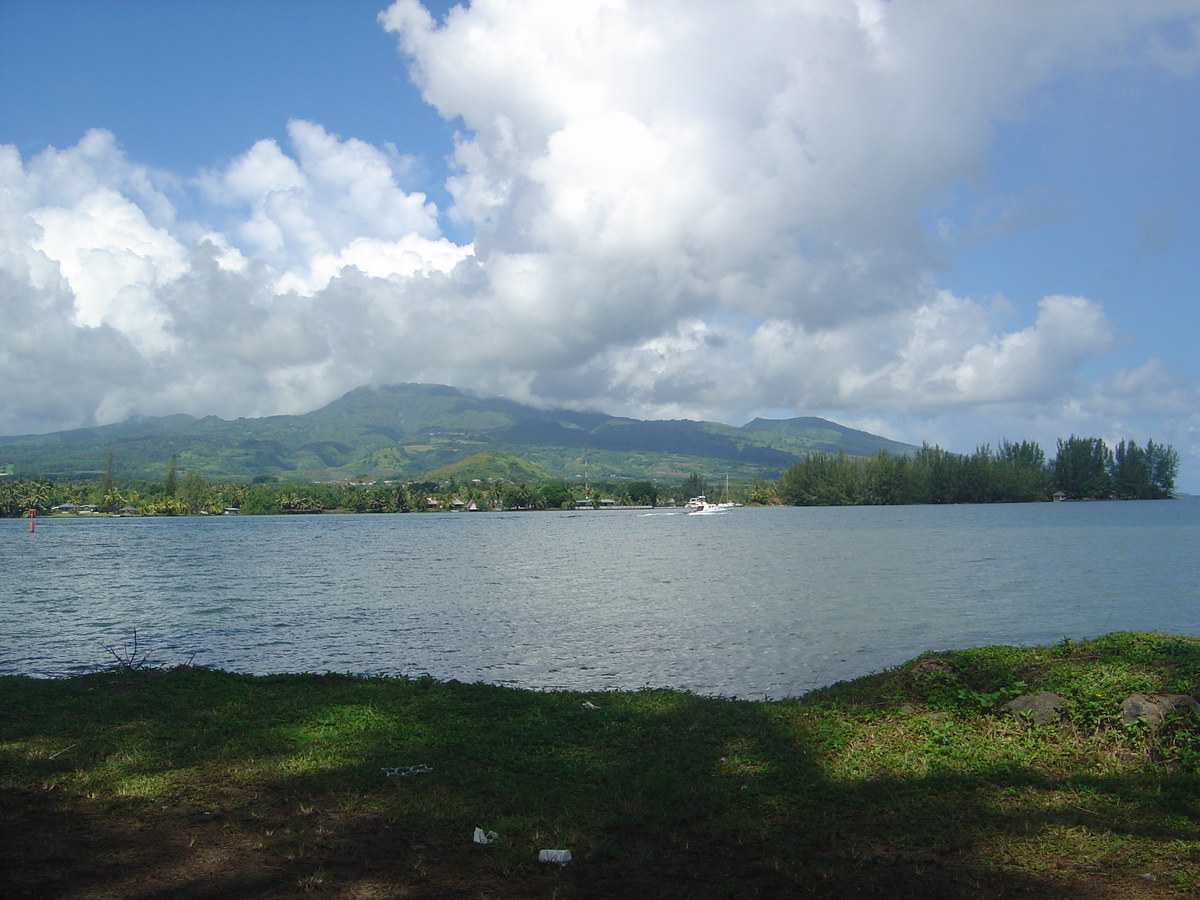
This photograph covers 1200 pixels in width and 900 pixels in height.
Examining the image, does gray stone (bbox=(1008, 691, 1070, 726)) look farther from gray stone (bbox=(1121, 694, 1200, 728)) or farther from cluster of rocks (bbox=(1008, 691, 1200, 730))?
gray stone (bbox=(1121, 694, 1200, 728))

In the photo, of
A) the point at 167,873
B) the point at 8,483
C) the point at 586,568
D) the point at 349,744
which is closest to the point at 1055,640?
the point at 349,744

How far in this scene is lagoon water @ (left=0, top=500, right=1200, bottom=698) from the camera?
22.3 meters

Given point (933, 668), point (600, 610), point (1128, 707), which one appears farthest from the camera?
point (600, 610)

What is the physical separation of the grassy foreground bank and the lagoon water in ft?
22.8

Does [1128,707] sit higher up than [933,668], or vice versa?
[1128,707]

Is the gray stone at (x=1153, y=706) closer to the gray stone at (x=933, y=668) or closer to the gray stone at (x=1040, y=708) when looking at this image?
the gray stone at (x=1040, y=708)

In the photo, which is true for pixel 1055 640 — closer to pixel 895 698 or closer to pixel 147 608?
pixel 895 698

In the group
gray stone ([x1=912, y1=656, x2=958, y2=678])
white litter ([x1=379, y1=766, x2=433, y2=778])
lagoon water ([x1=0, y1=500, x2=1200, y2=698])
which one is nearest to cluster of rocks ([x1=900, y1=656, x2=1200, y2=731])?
gray stone ([x1=912, y1=656, x2=958, y2=678])

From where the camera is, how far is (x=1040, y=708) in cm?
1053

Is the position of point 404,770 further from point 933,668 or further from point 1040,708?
point 1040,708

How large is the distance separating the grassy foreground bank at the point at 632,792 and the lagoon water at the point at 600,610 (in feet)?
22.8

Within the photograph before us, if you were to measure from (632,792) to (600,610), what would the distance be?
24466mm

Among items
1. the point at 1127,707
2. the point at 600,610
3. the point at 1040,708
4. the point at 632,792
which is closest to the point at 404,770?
the point at 632,792

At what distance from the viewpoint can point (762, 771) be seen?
9.73 meters
